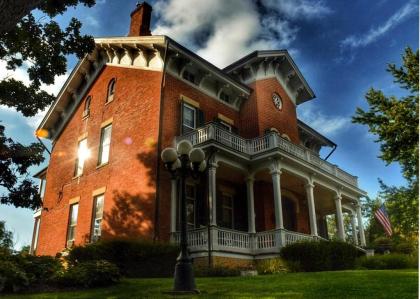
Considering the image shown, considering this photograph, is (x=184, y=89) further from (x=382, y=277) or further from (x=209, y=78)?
(x=382, y=277)

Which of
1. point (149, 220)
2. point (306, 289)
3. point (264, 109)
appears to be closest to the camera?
point (306, 289)

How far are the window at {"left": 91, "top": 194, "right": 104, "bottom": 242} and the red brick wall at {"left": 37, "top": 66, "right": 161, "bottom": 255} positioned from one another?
0.32 meters

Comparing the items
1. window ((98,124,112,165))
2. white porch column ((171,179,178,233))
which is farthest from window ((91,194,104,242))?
white porch column ((171,179,178,233))

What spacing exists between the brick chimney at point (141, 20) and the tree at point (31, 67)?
347 inches

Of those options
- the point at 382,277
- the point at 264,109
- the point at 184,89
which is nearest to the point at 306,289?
the point at 382,277

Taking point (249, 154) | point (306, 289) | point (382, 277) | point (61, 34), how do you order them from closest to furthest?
1. point (306, 289)
2. point (382, 277)
3. point (61, 34)
4. point (249, 154)

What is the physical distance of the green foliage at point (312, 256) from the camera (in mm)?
14672

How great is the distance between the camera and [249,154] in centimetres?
1802

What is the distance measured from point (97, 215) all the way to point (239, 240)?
7440 mm

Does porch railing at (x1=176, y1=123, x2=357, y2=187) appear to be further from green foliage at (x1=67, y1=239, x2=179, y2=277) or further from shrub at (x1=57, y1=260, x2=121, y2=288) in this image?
shrub at (x1=57, y1=260, x2=121, y2=288)

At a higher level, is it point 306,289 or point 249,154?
point 249,154

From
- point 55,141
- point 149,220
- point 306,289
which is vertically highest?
point 55,141

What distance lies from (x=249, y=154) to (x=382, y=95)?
248 inches

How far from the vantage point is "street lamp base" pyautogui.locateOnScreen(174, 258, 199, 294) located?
320 inches
